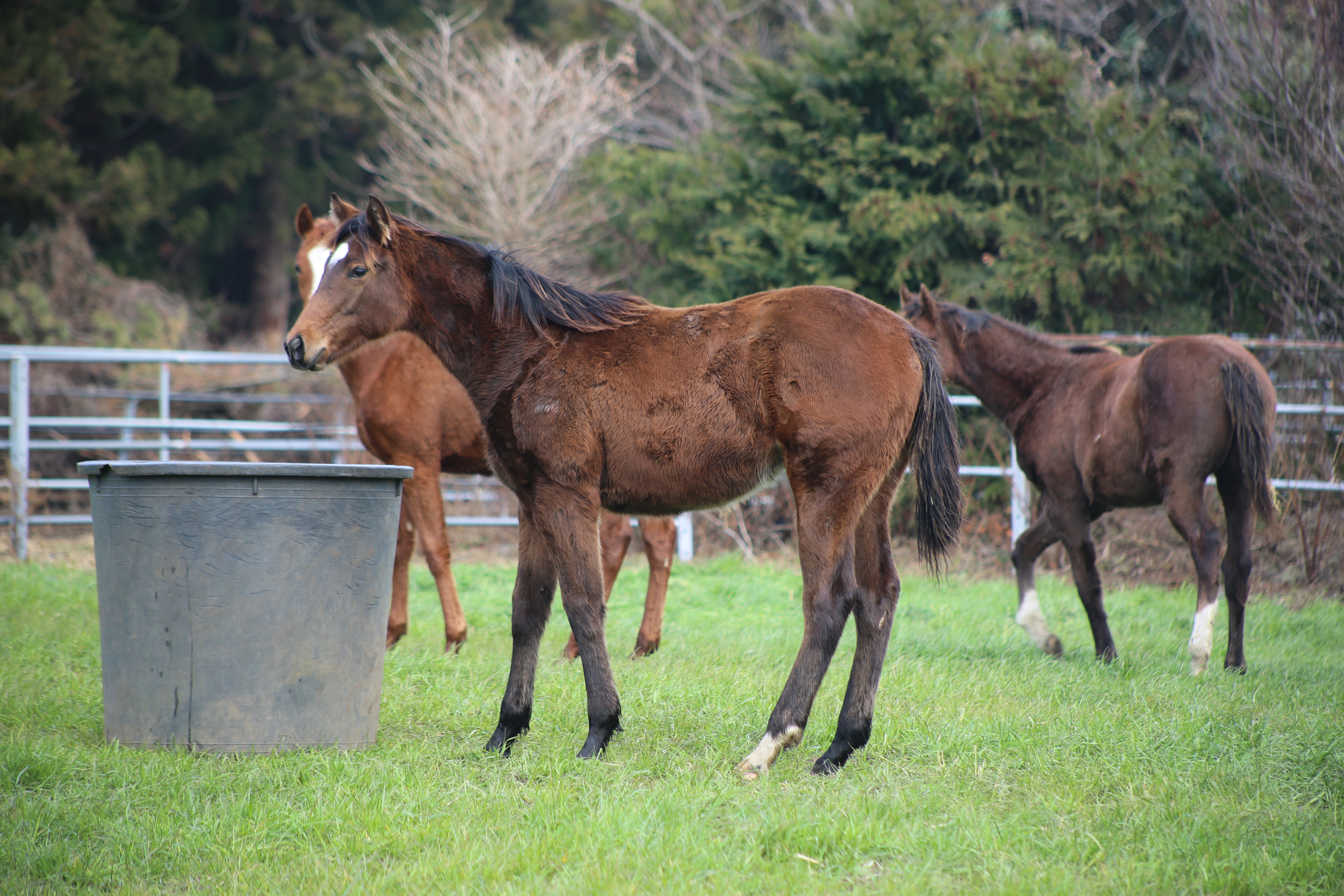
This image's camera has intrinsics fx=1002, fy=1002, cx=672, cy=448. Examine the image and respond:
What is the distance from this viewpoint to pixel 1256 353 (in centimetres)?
922

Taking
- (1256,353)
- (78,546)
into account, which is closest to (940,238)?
(1256,353)

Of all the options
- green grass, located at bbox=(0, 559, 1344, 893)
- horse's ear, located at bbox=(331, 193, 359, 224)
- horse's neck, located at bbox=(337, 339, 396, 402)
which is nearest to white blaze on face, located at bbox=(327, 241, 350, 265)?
horse's ear, located at bbox=(331, 193, 359, 224)

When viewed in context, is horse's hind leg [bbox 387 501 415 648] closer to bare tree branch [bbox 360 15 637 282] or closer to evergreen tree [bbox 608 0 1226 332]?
evergreen tree [bbox 608 0 1226 332]

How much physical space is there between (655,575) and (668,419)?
244 centimetres

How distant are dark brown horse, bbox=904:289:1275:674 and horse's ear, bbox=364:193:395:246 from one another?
400 cm

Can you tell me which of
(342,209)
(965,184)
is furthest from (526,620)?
(965,184)

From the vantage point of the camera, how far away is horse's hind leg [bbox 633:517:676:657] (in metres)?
5.91

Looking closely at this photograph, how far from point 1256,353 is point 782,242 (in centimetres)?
455

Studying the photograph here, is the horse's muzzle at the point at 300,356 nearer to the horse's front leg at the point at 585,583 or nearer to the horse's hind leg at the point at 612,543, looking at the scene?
the horse's front leg at the point at 585,583

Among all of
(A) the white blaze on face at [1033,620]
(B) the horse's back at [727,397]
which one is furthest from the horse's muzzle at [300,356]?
(A) the white blaze on face at [1033,620]

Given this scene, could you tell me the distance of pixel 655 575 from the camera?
6.05m

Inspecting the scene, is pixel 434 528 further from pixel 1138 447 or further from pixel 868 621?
pixel 1138 447

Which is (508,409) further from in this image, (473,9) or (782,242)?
(473,9)

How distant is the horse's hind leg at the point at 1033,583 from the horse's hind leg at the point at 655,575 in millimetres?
2130
